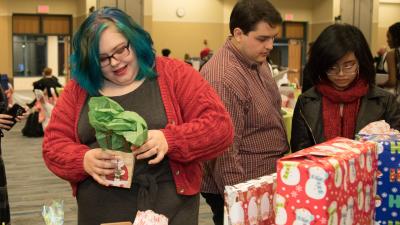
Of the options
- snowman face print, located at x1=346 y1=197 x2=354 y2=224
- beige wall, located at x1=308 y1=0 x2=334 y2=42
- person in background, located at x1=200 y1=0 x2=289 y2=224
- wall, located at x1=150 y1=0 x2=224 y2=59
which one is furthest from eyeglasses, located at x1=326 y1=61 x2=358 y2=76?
beige wall, located at x1=308 y1=0 x2=334 y2=42

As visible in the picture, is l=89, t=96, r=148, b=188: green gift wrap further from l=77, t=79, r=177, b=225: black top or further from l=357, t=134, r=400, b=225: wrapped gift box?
l=357, t=134, r=400, b=225: wrapped gift box

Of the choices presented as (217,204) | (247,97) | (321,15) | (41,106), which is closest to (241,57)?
(247,97)

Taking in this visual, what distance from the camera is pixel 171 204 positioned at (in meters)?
1.72

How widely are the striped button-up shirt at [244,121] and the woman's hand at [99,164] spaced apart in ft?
2.36

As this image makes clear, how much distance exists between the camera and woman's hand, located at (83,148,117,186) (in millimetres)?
1507

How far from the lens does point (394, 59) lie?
5871 millimetres

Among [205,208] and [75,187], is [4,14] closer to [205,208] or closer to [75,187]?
[205,208]

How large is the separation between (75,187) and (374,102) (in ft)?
3.63

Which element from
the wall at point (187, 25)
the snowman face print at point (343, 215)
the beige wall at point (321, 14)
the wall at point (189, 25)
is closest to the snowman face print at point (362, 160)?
the snowman face print at point (343, 215)

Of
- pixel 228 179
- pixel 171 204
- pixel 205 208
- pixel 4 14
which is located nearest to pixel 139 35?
pixel 171 204

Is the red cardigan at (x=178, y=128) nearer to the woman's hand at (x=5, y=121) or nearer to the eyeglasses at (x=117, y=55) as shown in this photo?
the eyeglasses at (x=117, y=55)

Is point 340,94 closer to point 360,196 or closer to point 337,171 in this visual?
point 360,196

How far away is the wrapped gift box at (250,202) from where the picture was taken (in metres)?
1.26

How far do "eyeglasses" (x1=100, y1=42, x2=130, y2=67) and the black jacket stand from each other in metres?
0.76
